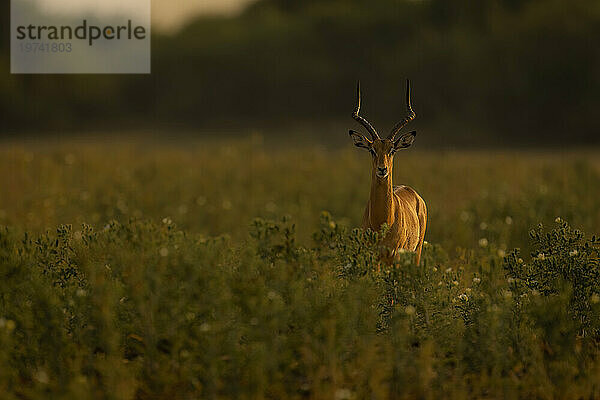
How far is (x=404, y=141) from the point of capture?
8.68 m

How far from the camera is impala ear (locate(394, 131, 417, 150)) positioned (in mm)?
8344

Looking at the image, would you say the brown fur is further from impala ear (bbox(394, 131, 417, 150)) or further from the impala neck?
impala ear (bbox(394, 131, 417, 150))

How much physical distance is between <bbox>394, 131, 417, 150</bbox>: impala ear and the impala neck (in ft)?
1.11

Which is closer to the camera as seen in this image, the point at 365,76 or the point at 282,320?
the point at 282,320

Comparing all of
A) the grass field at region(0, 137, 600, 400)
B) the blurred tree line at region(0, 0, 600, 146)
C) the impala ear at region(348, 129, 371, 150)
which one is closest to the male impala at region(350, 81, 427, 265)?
the impala ear at region(348, 129, 371, 150)

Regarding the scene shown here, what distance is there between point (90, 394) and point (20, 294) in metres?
1.79

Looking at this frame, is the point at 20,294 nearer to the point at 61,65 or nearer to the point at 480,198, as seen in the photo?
the point at 480,198

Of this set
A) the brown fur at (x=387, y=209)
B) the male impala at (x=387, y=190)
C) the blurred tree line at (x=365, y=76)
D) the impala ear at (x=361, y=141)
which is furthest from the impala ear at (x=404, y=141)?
the blurred tree line at (x=365, y=76)

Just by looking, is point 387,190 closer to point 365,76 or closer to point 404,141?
point 404,141

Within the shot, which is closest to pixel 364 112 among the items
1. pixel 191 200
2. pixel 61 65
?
pixel 61 65

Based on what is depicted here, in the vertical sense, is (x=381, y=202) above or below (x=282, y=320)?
above

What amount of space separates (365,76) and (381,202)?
93.3 ft

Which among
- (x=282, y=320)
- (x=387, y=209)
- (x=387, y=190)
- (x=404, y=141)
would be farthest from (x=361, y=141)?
(x=282, y=320)

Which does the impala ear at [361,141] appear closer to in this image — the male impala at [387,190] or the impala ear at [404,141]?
the male impala at [387,190]
